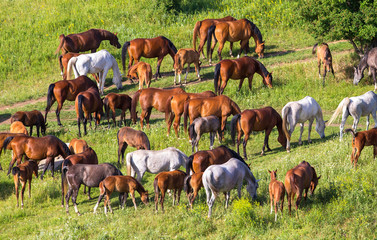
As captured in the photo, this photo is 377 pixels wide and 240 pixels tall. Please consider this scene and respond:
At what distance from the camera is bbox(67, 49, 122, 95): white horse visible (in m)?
26.2

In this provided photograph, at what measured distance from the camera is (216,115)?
19.4 m

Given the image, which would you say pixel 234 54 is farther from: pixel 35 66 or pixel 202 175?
pixel 202 175

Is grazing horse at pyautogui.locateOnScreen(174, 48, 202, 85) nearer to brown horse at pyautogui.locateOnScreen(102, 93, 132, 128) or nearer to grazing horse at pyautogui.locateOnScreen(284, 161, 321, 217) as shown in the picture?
brown horse at pyautogui.locateOnScreen(102, 93, 132, 128)

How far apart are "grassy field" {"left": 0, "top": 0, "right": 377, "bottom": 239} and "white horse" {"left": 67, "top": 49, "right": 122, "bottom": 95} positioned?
0.91m

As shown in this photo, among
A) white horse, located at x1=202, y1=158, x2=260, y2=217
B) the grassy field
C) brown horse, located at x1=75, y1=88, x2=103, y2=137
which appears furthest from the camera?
brown horse, located at x1=75, y1=88, x2=103, y2=137

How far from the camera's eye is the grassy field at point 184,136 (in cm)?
1367

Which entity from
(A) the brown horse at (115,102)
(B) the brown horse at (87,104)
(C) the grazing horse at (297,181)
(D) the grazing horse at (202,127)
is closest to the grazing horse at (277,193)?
(C) the grazing horse at (297,181)

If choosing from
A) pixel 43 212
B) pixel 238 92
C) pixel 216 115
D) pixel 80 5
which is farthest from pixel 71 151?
pixel 80 5

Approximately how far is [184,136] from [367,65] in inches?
351

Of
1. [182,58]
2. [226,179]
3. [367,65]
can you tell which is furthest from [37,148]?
[367,65]

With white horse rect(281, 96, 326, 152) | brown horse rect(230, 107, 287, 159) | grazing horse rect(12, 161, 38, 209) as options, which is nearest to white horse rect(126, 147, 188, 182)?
brown horse rect(230, 107, 287, 159)

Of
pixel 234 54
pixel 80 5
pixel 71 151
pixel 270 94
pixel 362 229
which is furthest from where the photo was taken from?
pixel 80 5

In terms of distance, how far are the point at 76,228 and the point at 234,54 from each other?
17856mm

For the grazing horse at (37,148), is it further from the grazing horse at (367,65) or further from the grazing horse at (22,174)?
the grazing horse at (367,65)
